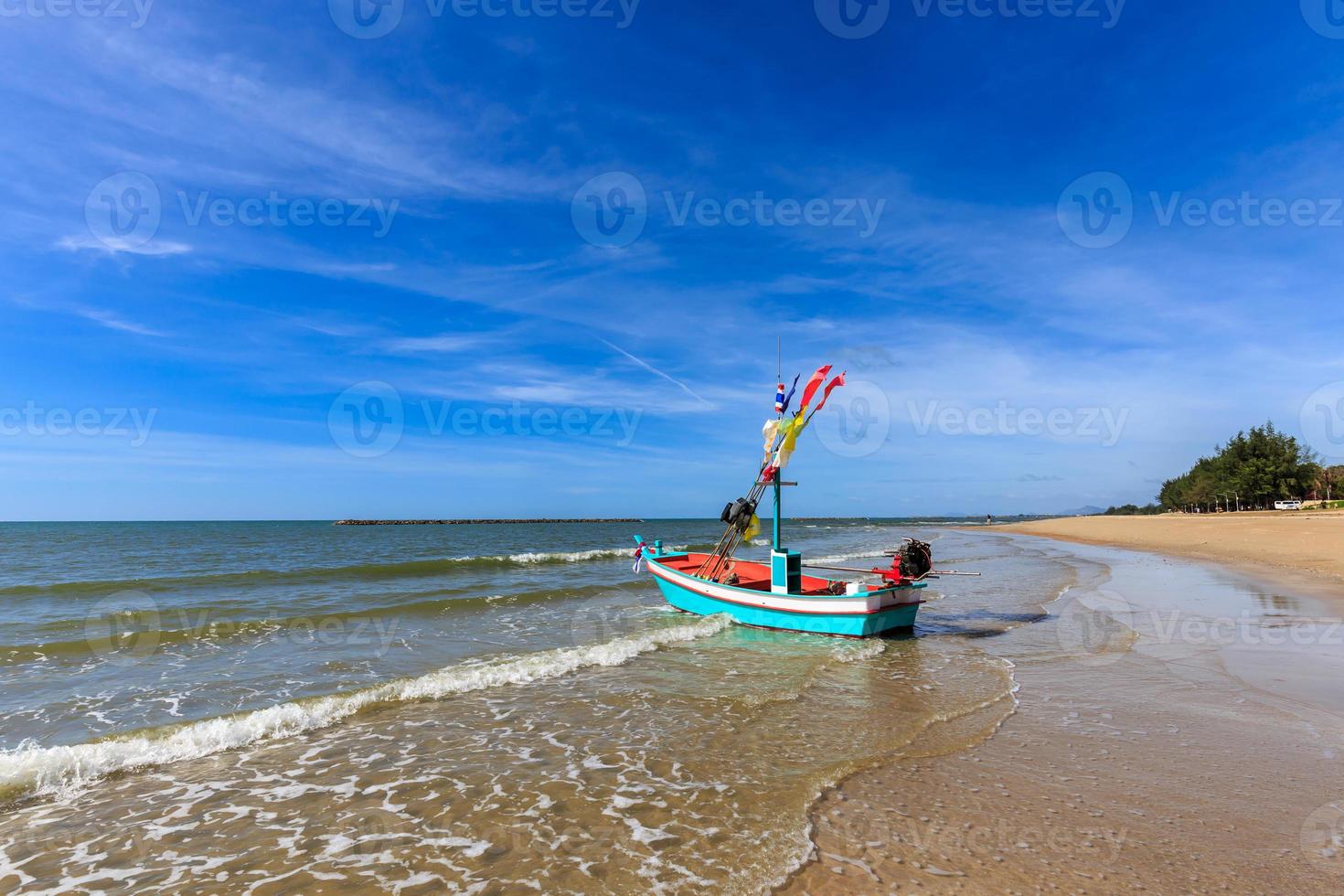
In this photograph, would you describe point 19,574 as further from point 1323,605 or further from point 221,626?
point 1323,605

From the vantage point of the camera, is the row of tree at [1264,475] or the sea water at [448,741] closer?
the sea water at [448,741]

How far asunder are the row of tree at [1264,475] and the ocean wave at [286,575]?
91272 millimetres

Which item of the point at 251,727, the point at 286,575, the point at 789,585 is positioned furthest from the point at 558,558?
the point at 251,727

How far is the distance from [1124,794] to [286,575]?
34374 millimetres

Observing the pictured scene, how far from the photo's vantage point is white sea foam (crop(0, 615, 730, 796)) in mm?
7426

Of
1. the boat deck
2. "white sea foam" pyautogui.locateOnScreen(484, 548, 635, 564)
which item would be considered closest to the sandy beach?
the boat deck

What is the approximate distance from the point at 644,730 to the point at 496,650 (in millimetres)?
7038

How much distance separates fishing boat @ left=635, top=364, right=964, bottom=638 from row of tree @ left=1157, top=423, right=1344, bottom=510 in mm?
95899

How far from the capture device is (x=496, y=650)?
14578 millimetres

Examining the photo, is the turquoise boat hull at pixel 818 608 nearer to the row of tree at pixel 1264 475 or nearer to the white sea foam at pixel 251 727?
the white sea foam at pixel 251 727

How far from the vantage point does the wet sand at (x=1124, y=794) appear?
4.75 meters

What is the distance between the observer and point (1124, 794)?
6.13 m

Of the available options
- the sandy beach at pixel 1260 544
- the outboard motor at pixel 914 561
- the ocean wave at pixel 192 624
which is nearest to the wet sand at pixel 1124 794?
the outboard motor at pixel 914 561

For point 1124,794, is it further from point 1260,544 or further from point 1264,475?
point 1264,475
